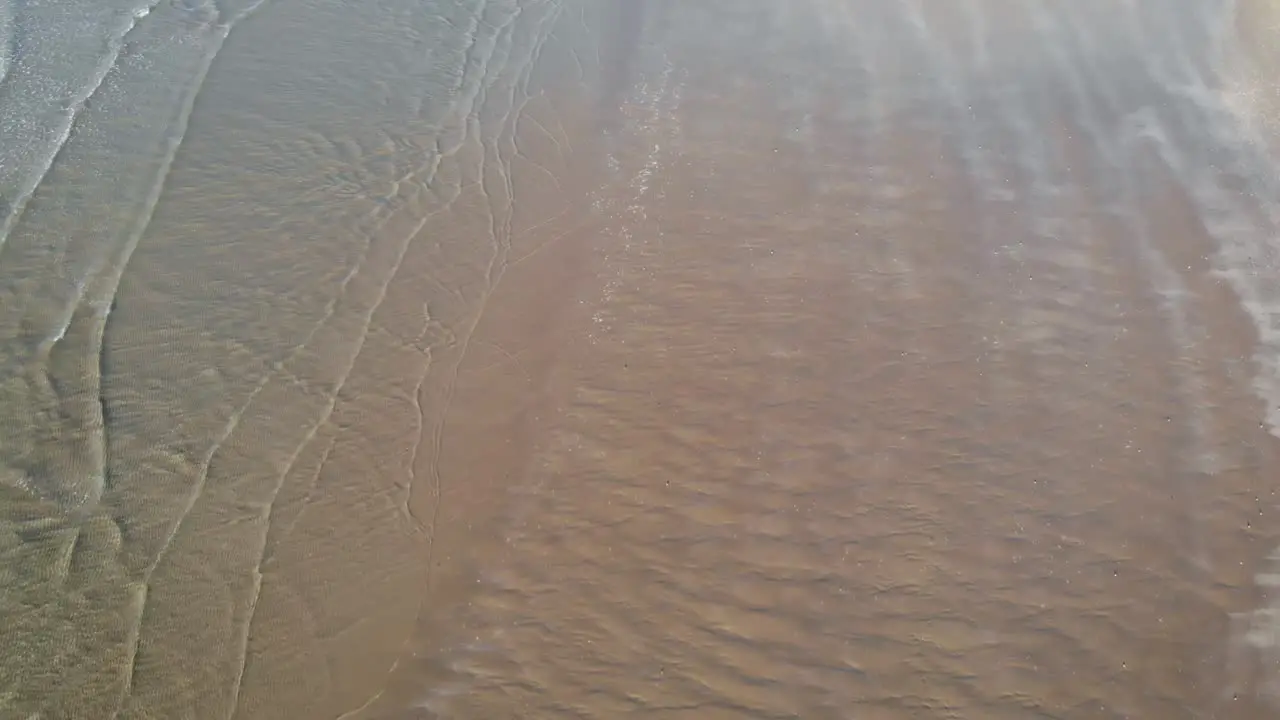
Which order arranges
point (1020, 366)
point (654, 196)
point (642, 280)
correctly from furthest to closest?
1. point (654, 196)
2. point (642, 280)
3. point (1020, 366)

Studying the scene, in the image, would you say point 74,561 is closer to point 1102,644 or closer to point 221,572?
point 221,572

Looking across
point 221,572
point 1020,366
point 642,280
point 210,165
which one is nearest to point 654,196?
point 642,280

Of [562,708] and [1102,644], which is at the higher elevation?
[562,708]

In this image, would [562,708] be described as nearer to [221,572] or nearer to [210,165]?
[221,572]

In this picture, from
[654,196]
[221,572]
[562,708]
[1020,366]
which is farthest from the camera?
[654,196]

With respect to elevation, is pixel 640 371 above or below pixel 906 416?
above

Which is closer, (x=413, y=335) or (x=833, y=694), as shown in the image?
(x=833, y=694)

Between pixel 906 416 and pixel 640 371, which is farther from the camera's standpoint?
pixel 640 371

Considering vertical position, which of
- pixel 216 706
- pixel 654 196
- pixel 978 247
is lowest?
pixel 216 706
